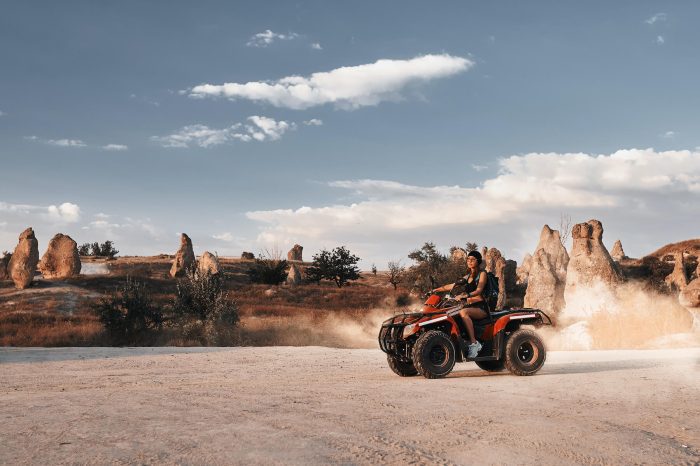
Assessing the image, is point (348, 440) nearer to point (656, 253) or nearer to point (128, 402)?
point (128, 402)

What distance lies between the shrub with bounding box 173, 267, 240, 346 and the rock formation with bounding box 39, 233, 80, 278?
99.2ft

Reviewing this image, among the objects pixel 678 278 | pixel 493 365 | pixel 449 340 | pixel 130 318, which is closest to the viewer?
pixel 449 340

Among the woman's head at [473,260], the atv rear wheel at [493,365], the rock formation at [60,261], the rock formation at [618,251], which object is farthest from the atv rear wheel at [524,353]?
the rock formation at [618,251]

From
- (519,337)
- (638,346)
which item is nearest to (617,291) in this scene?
(638,346)

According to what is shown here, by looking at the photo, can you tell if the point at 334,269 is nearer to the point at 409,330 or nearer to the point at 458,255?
the point at 458,255

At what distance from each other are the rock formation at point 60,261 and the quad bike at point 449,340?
50899 millimetres

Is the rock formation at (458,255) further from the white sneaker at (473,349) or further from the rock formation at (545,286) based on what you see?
the white sneaker at (473,349)

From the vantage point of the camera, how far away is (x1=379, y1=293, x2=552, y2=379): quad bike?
10531 millimetres

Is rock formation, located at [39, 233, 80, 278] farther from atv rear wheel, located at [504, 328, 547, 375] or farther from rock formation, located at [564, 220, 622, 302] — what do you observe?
atv rear wheel, located at [504, 328, 547, 375]

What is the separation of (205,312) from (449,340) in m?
19.6

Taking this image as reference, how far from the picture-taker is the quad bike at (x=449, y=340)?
415 inches

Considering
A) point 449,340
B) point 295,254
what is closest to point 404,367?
point 449,340

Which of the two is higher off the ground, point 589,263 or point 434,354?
point 589,263

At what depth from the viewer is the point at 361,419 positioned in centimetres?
657
